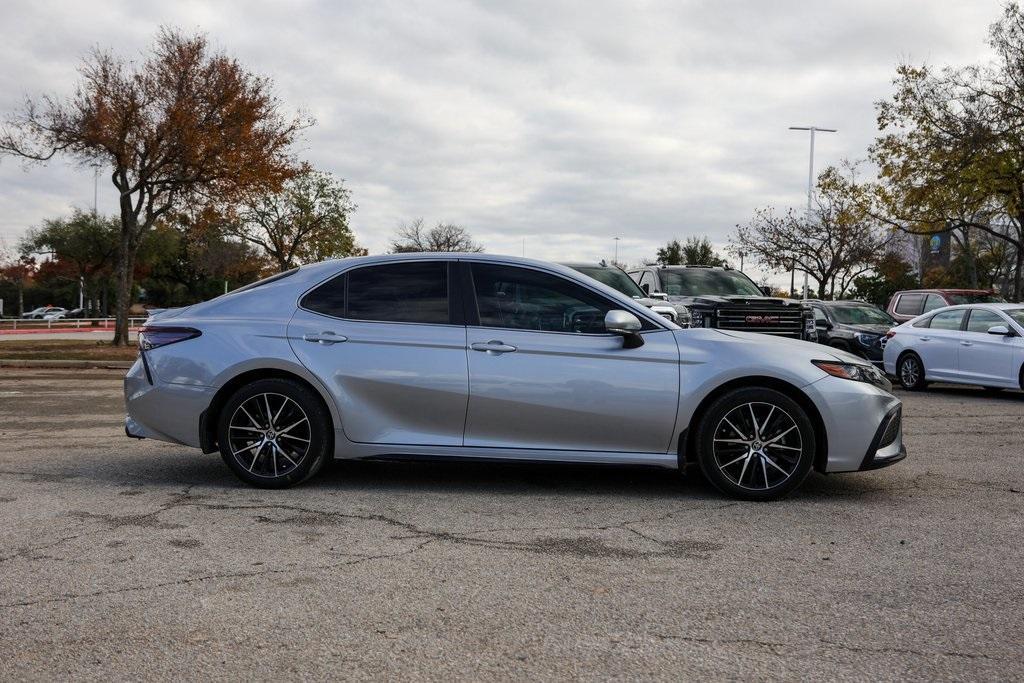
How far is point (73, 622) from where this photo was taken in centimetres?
370

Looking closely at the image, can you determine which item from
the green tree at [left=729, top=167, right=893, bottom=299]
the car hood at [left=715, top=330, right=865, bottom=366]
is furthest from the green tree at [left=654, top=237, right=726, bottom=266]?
the car hood at [left=715, top=330, right=865, bottom=366]

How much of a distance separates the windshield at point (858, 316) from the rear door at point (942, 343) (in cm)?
Result: 393

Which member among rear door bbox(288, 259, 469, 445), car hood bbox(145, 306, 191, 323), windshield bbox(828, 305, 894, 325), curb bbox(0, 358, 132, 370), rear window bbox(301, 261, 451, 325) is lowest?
curb bbox(0, 358, 132, 370)

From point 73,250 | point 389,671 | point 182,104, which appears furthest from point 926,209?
point 73,250

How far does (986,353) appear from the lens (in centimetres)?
1407

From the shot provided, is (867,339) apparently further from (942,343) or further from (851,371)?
(851,371)

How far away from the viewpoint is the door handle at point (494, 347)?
6.14 metres

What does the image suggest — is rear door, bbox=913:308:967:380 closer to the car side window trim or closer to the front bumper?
the front bumper

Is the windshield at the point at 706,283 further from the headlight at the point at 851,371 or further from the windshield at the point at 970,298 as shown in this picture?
the headlight at the point at 851,371

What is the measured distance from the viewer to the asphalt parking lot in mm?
3389

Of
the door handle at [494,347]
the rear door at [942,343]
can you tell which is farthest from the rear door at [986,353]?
the door handle at [494,347]

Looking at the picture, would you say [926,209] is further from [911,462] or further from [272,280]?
[272,280]

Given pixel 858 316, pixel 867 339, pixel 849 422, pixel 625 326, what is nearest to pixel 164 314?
pixel 625 326

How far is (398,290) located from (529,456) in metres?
1.41
